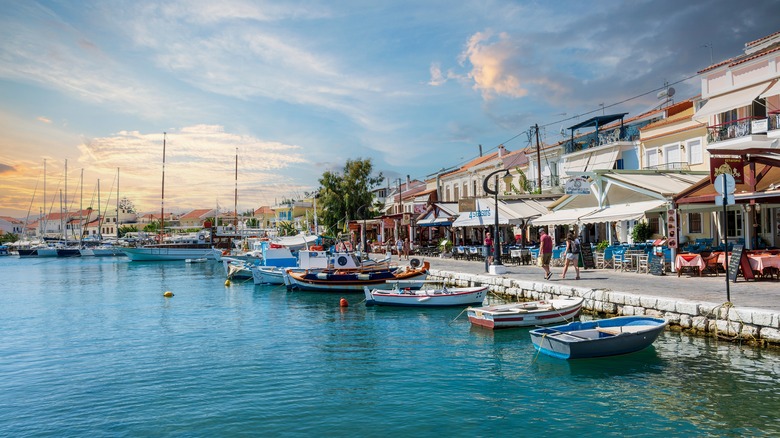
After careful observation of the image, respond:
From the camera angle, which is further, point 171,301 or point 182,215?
point 182,215

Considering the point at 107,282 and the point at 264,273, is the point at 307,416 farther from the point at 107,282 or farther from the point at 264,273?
the point at 107,282

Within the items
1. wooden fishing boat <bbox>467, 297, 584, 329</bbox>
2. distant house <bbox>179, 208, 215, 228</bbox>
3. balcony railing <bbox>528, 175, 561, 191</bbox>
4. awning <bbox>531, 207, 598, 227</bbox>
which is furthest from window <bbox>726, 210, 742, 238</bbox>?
distant house <bbox>179, 208, 215, 228</bbox>

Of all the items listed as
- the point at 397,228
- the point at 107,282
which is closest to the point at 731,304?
the point at 397,228

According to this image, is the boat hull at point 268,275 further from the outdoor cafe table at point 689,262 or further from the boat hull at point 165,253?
the boat hull at point 165,253

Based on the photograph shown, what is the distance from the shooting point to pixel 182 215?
165m

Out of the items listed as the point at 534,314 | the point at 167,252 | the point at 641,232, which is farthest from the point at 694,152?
the point at 167,252

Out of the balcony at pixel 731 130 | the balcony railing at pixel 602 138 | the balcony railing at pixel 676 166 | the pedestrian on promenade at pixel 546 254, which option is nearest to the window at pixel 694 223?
the balcony at pixel 731 130

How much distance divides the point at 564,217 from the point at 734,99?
9.19m

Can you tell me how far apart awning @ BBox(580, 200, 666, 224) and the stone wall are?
4.89 metres

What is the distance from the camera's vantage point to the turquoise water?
29.3ft

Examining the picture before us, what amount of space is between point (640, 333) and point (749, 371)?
206 cm

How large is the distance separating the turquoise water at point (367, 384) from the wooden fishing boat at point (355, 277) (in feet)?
20.2

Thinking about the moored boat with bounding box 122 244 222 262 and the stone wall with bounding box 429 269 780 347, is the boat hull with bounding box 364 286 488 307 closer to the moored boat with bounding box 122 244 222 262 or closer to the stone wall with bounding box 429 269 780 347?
the stone wall with bounding box 429 269 780 347

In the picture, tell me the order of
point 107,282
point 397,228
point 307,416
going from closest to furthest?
point 307,416 → point 107,282 → point 397,228
